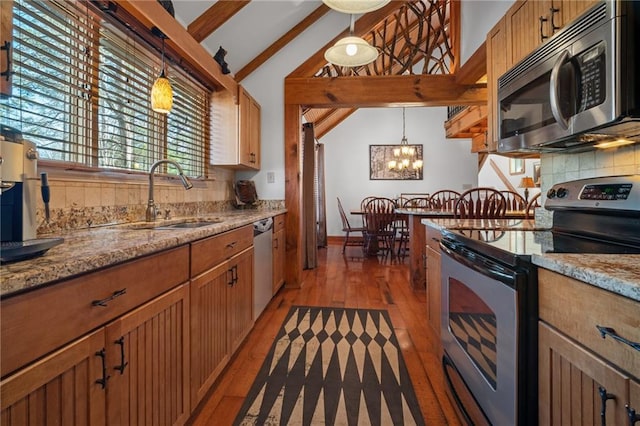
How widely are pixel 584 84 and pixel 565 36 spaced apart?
22cm

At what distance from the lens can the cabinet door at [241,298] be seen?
1.78 m

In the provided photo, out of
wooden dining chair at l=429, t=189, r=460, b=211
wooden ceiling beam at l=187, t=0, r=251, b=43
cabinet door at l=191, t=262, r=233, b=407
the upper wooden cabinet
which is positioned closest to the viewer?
cabinet door at l=191, t=262, r=233, b=407

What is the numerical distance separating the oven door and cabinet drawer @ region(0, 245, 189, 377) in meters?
1.16

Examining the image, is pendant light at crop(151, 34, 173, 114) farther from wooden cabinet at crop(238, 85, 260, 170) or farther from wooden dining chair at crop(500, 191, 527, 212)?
wooden dining chair at crop(500, 191, 527, 212)

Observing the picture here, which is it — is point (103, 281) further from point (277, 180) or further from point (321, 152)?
point (321, 152)

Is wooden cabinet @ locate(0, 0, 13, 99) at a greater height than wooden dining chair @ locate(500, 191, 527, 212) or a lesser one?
greater

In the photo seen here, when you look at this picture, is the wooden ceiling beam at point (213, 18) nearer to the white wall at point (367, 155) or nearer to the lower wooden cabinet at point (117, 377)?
the lower wooden cabinet at point (117, 377)

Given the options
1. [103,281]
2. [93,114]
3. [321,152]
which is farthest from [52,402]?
[321,152]

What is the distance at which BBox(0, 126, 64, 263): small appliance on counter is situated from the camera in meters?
0.76

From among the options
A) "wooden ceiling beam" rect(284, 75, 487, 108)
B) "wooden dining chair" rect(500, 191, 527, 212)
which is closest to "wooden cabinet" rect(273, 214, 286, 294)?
"wooden ceiling beam" rect(284, 75, 487, 108)

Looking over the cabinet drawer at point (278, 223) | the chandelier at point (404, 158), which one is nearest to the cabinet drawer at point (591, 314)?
the cabinet drawer at point (278, 223)

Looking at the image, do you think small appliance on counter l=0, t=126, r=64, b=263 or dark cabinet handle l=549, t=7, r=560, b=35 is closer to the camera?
small appliance on counter l=0, t=126, r=64, b=263

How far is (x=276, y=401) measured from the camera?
4.93 ft

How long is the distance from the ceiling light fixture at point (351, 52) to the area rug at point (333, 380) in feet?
6.67
